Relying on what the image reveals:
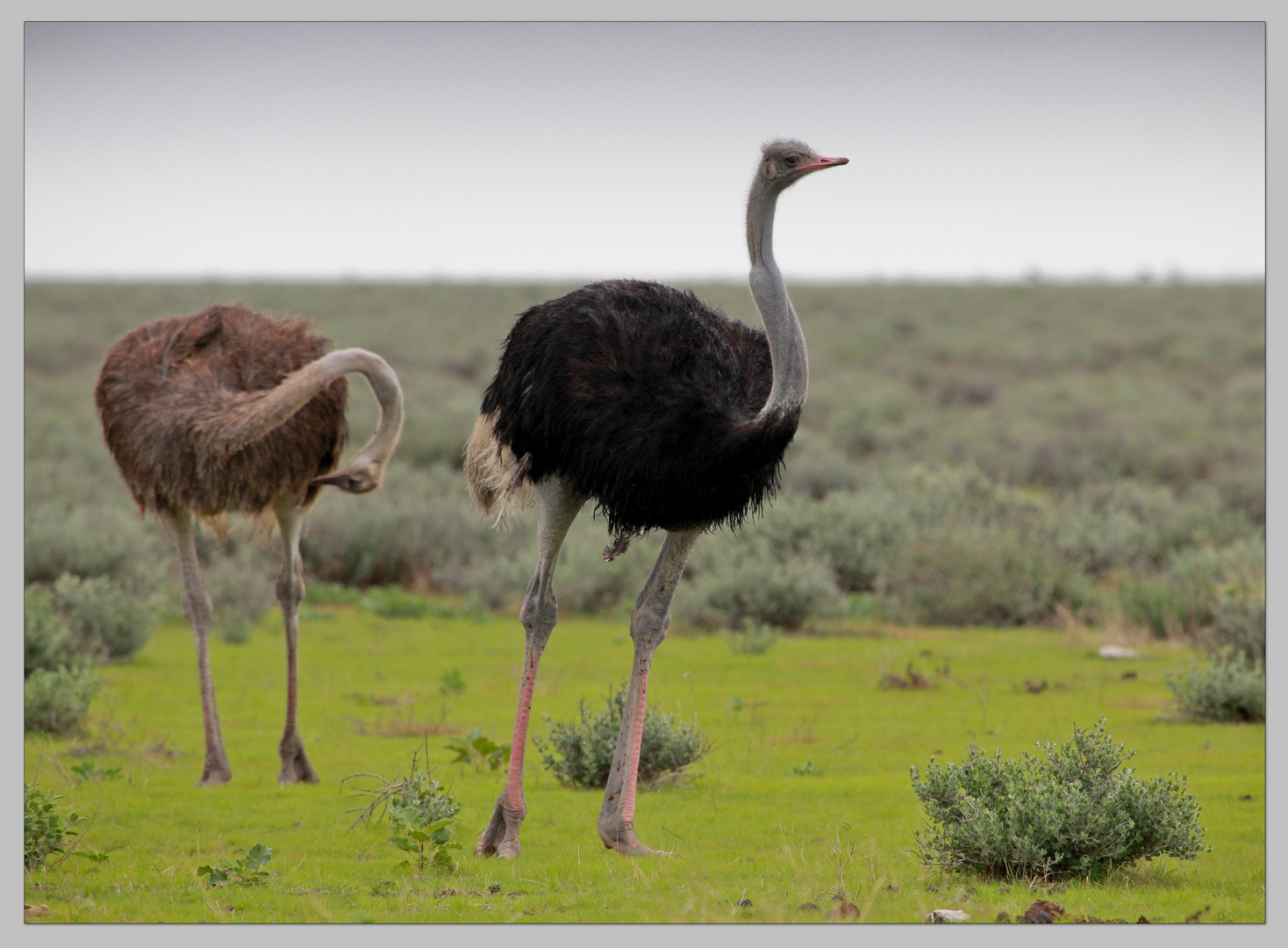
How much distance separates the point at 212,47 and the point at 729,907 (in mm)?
4576

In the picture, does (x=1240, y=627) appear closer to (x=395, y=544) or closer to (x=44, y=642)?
(x=44, y=642)

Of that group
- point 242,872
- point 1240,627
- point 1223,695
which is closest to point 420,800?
point 242,872

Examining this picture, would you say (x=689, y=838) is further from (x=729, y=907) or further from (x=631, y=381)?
(x=631, y=381)

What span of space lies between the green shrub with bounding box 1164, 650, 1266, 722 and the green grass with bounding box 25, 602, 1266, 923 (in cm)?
21

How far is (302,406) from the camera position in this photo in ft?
26.0

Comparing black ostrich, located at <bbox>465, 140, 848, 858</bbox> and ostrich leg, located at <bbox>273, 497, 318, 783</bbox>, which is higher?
black ostrich, located at <bbox>465, 140, 848, 858</bbox>

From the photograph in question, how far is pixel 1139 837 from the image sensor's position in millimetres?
5766

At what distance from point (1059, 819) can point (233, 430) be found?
4.71 metres

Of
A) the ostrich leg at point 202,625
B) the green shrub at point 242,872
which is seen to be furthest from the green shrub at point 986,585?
the green shrub at point 242,872

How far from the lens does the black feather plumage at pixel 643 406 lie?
18.1ft

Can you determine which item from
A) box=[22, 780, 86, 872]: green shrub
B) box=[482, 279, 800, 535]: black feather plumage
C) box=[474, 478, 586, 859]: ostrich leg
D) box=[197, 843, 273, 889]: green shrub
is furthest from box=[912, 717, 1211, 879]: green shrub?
box=[22, 780, 86, 872]: green shrub

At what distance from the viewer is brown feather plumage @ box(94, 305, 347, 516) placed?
25.7 ft

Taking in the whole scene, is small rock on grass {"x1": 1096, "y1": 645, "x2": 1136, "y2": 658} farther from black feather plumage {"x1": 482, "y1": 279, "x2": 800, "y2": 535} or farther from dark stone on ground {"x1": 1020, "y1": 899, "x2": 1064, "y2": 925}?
dark stone on ground {"x1": 1020, "y1": 899, "x2": 1064, "y2": 925}

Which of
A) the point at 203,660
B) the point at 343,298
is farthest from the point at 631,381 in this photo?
the point at 343,298
